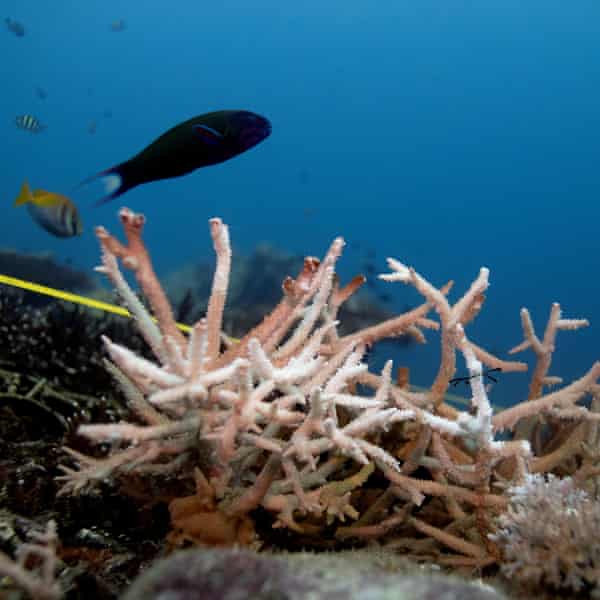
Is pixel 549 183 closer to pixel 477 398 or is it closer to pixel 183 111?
pixel 183 111

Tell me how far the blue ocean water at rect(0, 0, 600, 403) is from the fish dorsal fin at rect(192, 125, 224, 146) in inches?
1875

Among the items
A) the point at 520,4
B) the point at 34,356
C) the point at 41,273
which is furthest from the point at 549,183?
the point at 34,356

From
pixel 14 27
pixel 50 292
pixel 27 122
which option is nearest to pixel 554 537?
pixel 50 292

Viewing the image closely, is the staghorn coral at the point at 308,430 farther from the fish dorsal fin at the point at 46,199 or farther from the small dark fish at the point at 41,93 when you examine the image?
the small dark fish at the point at 41,93

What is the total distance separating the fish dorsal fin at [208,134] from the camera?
2529mm

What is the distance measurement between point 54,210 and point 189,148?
3.81m

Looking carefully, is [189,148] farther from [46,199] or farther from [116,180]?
[46,199]

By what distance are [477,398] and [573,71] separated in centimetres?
8171

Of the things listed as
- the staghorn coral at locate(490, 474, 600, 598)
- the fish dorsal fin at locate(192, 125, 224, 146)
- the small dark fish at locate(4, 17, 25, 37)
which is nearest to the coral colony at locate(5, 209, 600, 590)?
the staghorn coral at locate(490, 474, 600, 598)

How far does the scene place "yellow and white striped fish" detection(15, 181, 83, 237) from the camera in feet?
18.5

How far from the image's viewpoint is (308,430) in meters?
1.71

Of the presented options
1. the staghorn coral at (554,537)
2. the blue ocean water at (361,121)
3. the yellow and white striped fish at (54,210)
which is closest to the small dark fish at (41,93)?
the yellow and white striped fish at (54,210)

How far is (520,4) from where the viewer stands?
69.6 meters

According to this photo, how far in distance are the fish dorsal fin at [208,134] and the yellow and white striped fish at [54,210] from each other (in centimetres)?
374
